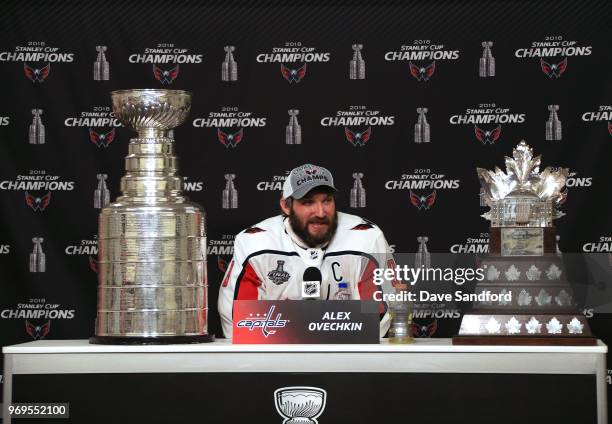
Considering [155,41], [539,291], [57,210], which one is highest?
[155,41]

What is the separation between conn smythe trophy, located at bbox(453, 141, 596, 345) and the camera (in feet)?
Answer: 10.9

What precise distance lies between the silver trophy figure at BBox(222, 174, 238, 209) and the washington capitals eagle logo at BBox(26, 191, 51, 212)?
0.87 meters

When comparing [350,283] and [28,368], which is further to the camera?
[350,283]

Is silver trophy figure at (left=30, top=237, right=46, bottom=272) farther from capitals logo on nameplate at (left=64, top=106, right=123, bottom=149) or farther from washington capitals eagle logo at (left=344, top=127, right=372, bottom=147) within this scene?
A: washington capitals eagle logo at (left=344, top=127, right=372, bottom=147)

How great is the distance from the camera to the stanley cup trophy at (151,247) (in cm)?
353

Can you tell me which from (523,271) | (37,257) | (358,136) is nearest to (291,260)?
(358,136)

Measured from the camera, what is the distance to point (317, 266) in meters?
4.79

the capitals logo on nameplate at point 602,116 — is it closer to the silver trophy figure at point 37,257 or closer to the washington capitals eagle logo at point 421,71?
the washington capitals eagle logo at point 421,71
